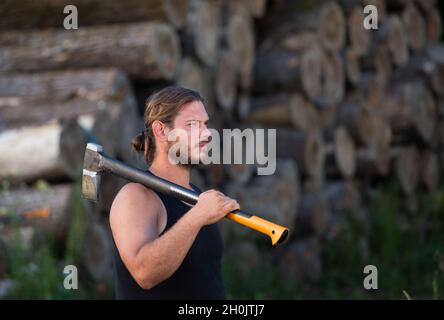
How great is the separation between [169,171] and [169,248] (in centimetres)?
30

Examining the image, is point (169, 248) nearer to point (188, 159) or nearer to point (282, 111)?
point (188, 159)

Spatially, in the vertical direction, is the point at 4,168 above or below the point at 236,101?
below

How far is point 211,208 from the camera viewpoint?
5.75 feet

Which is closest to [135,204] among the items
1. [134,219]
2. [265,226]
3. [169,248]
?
[134,219]

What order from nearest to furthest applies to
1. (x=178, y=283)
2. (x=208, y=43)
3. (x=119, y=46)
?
(x=178, y=283) → (x=119, y=46) → (x=208, y=43)

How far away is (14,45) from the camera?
524 centimetres

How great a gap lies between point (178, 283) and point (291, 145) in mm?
4686

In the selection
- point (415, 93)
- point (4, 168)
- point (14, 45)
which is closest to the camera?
point (4, 168)

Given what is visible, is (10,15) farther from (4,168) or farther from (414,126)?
(414,126)

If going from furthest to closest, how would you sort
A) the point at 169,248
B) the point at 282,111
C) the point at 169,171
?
the point at 282,111 → the point at 169,171 → the point at 169,248

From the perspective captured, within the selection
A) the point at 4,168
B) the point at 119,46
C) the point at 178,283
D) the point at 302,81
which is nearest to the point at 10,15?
the point at 119,46

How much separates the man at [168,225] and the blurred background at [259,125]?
1521mm

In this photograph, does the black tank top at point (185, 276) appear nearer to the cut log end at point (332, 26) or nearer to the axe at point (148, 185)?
the axe at point (148, 185)
